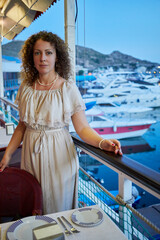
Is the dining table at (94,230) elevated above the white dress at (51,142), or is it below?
below

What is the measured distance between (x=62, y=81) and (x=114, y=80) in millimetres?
27294

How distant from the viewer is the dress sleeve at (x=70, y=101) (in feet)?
4.55

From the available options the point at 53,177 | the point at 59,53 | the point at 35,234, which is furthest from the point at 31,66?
the point at 35,234

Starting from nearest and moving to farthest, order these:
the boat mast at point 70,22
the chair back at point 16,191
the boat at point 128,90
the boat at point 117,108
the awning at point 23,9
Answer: the chair back at point 16,191 → the boat mast at point 70,22 → the awning at point 23,9 → the boat at point 128,90 → the boat at point 117,108

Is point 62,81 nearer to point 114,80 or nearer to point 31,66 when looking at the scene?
point 31,66

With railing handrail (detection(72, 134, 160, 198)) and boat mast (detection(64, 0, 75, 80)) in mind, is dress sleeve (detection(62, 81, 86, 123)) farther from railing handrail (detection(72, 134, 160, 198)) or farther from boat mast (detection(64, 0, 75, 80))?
boat mast (detection(64, 0, 75, 80))

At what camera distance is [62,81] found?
148 centimetres

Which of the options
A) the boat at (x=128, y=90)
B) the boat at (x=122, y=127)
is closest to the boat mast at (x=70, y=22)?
the boat at (x=128, y=90)

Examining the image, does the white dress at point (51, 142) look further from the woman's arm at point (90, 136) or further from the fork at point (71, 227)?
the fork at point (71, 227)

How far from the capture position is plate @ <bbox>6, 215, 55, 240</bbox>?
0.83m

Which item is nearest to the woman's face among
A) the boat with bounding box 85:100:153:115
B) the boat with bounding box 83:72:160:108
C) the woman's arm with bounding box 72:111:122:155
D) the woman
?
the woman

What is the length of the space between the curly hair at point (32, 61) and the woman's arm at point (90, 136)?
0.29m

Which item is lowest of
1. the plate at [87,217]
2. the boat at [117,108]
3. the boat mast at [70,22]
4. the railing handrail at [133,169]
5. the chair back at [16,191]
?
the boat at [117,108]

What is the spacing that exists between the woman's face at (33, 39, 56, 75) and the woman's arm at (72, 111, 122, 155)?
32 centimetres
